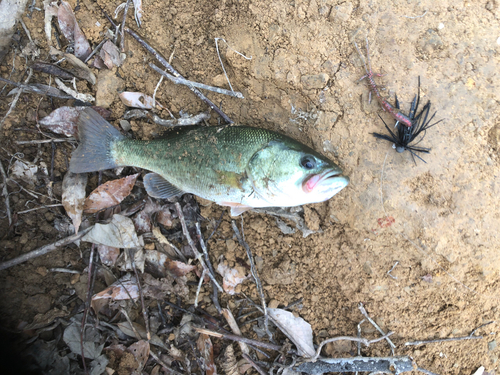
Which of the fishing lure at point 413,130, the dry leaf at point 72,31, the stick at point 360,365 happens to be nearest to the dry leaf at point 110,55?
the dry leaf at point 72,31

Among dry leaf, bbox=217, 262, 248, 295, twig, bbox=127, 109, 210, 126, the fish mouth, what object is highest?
the fish mouth

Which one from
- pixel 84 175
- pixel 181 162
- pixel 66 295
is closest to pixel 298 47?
pixel 181 162

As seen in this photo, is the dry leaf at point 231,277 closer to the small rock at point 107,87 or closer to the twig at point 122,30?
the small rock at point 107,87

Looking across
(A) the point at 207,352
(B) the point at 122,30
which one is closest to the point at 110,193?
(B) the point at 122,30

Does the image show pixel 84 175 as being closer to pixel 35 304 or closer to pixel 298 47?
pixel 35 304

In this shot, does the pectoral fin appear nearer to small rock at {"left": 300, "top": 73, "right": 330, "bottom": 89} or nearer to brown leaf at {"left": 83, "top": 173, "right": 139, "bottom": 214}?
brown leaf at {"left": 83, "top": 173, "right": 139, "bottom": 214}

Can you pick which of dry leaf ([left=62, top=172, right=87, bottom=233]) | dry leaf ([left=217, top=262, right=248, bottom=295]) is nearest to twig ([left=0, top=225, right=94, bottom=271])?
dry leaf ([left=62, top=172, right=87, bottom=233])

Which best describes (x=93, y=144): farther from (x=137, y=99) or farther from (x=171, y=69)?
(x=171, y=69)
